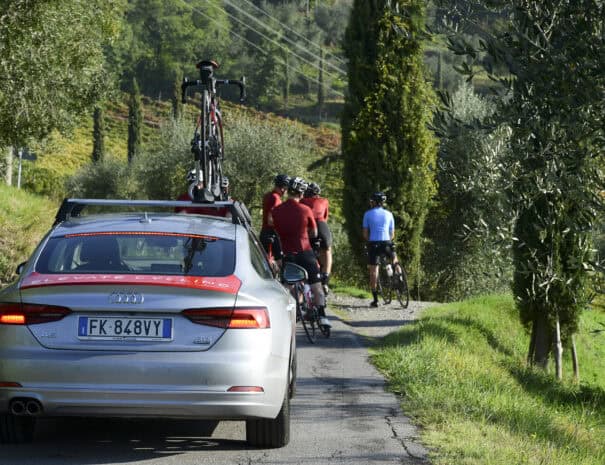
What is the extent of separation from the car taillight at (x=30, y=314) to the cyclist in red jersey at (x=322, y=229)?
8692 millimetres

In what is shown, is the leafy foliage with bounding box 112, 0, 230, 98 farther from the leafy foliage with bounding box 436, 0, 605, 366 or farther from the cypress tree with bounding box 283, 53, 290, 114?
the leafy foliage with bounding box 436, 0, 605, 366

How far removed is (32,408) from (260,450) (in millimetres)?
1516

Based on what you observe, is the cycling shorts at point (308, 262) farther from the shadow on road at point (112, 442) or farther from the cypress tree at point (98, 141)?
the cypress tree at point (98, 141)

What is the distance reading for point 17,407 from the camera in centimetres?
613

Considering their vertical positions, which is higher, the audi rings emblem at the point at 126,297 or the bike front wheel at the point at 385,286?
the audi rings emblem at the point at 126,297

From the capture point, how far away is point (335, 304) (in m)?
18.5

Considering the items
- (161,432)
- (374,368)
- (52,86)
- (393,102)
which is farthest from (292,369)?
(393,102)

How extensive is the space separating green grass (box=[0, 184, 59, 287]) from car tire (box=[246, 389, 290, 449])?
1206 centimetres

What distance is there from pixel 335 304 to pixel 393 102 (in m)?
7.55

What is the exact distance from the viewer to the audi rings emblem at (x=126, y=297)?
6078 millimetres

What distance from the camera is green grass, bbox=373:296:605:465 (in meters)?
6.98

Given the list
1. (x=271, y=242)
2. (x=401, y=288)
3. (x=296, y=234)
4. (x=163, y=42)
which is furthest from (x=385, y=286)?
(x=163, y=42)

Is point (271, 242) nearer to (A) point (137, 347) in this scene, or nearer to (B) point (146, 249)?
(B) point (146, 249)

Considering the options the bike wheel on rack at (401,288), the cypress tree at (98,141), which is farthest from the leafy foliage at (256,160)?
the cypress tree at (98,141)
